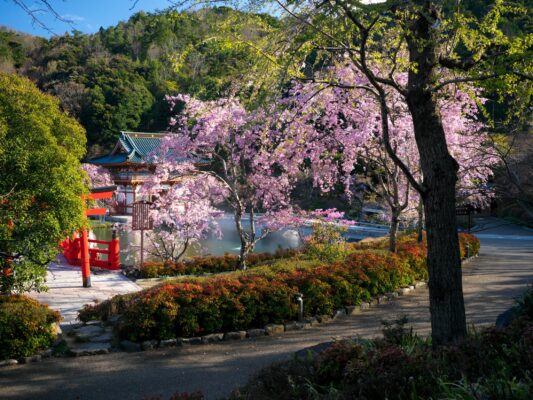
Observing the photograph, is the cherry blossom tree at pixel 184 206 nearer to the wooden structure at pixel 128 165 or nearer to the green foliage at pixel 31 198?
the green foliage at pixel 31 198

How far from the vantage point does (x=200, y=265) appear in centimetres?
1251

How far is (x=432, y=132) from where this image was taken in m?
4.46

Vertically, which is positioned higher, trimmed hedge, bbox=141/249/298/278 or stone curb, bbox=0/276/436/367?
trimmed hedge, bbox=141/249/298/278

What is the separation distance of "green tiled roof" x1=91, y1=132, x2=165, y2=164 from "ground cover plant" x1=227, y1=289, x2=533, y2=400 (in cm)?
2489

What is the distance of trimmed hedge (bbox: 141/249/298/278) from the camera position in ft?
39.2

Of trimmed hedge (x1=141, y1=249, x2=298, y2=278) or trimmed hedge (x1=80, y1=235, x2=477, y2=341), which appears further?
trimmed hedge (x1=141, y1=249, x2=298, y2=278)

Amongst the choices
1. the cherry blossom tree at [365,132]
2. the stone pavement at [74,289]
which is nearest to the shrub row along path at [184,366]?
the stone pavement at [74,289]

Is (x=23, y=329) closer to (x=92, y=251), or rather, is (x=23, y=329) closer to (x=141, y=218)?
(x=141, y=218)

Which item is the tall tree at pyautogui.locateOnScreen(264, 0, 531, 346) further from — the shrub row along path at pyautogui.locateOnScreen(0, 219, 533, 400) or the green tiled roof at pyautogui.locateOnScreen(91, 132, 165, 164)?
the green tiled roof at pyautogui.locateOnScreen(91, 132, 165, 164)

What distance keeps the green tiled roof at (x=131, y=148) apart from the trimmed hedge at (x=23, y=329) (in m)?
21.5

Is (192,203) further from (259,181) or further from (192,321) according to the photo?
(192,321)

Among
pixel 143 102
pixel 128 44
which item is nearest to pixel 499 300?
pixel 143 102

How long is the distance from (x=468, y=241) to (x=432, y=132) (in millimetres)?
11350

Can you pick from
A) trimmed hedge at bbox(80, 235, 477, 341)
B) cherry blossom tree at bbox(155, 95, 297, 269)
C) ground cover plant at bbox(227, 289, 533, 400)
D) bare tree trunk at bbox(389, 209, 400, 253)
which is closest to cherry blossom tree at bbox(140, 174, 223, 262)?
cherry blossom tree at bbox(155, 95, 297, 269)
